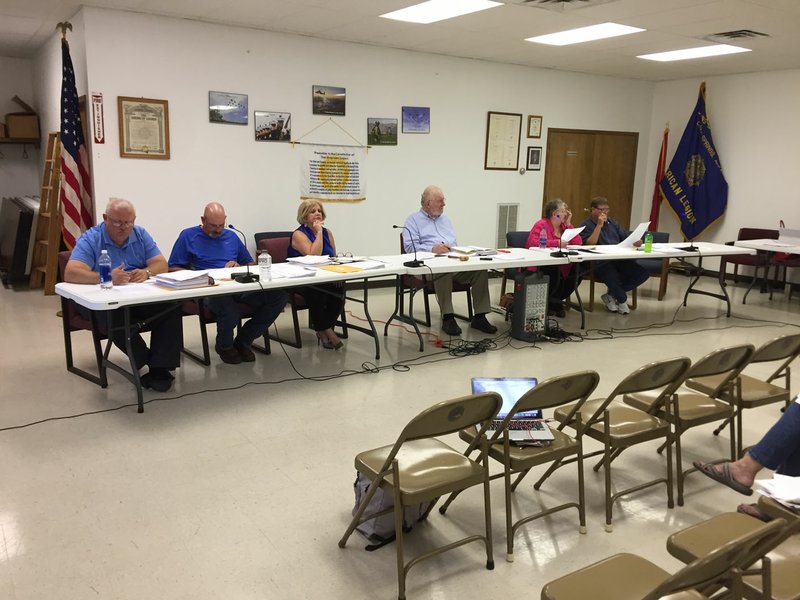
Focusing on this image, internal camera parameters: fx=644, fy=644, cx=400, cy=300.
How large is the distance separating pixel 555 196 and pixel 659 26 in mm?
3122

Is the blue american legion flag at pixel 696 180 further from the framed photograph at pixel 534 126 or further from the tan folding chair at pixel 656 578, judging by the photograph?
the tan folding chair at pixel 656 578

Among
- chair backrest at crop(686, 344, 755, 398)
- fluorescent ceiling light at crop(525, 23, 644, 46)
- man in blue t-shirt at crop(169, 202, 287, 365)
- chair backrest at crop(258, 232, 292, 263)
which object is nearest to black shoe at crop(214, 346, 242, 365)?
man in blue t-shirt at crop(169, 202, 287, 365)

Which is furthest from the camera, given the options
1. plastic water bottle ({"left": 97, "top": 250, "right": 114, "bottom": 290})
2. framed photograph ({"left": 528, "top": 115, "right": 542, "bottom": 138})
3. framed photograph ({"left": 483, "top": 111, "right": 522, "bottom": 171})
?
framed photograph ({"left": 528, "top": 115, "right": 542, "bottom": 138})

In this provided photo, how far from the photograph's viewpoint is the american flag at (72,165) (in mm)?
5730

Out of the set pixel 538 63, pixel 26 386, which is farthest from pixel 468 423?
pixel 538 63

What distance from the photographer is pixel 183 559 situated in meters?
2.32

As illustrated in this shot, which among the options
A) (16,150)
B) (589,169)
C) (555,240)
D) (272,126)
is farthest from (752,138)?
(16,150)

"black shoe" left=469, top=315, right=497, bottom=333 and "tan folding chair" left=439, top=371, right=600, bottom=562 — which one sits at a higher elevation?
"tan folding chair" left=439, top=371, right=600, bottom=562

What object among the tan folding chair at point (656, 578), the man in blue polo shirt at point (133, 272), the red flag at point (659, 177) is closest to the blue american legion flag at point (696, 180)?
the red flag at point (659, 177)

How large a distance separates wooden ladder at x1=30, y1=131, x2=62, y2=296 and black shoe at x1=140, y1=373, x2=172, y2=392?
3161mm

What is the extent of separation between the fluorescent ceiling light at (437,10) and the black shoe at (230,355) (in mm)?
3065

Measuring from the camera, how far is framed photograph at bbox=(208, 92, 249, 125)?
6055 mm

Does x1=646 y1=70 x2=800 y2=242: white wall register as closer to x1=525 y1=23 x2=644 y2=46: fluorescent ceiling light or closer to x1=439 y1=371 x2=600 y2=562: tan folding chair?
x1=525 y1=23 x2=644 y2=46: fluorescent ceiling light

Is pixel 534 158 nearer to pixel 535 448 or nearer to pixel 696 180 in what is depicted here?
pixel 696 180
